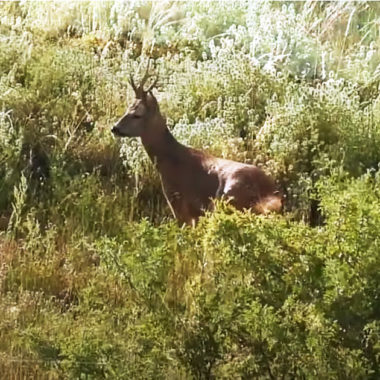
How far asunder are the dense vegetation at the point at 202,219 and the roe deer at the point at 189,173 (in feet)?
0.79

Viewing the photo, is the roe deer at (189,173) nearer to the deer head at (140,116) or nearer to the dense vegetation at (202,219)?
the deer head at (140,116)

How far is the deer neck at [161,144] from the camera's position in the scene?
7.67m

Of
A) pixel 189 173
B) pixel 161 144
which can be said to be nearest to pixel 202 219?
pixel 189 173

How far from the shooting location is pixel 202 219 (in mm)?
5000

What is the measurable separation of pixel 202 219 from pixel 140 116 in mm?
2783

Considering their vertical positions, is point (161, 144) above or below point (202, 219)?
below

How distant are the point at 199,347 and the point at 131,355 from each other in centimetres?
28

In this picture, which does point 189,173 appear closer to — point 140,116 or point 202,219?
point 140,116

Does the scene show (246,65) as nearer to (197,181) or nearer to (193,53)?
(193,53)

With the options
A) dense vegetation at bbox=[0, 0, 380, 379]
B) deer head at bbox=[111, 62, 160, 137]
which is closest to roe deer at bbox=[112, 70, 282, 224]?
deer head at bbox=[111, 62, 160, 137]

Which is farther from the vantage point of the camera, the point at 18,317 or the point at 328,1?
the point at 328,1

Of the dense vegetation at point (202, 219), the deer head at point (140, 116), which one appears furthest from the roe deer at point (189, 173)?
the dense vegetation at point (202, 219)

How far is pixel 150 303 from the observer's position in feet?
15.5

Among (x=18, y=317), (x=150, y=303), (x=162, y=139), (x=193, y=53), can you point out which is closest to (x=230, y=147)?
(x=162, y=139)
